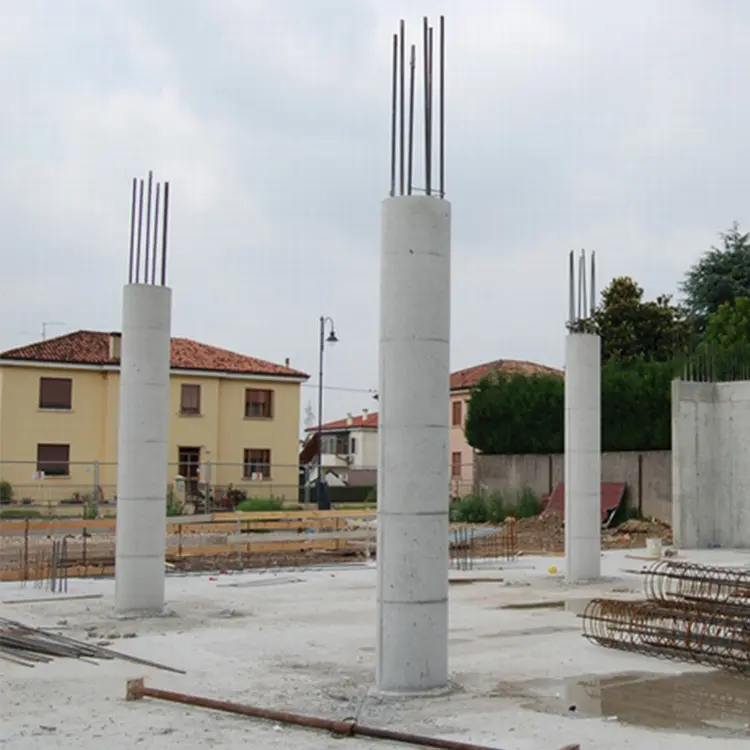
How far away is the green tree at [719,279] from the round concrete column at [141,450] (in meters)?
37.1

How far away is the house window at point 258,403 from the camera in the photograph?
161 ft

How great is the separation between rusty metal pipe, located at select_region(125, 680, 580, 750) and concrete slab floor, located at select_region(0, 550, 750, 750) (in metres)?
0.08

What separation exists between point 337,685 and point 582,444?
29.4 ft

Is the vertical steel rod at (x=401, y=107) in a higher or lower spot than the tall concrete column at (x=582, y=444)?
higher

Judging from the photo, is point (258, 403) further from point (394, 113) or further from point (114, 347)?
point (394, 113)

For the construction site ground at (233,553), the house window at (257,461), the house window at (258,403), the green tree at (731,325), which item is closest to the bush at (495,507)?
the construction site ground at (233,553)

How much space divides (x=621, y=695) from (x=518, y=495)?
2544 cm

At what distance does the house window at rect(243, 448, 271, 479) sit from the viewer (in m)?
47.2

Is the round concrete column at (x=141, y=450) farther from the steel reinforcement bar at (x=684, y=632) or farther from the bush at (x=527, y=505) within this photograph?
the bush at (x=527, y=505)

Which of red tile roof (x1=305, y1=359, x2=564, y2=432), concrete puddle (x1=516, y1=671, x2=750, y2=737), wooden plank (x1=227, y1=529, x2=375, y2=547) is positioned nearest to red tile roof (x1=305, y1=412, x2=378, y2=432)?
red tile roof (x1=305, y1=359, x2=564, y2=432)

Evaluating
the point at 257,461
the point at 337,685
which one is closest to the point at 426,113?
the point at 337,685

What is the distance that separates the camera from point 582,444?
17.8 meters

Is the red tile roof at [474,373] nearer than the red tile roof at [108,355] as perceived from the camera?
No

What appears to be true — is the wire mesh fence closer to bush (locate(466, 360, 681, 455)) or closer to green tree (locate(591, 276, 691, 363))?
bush (locate(466, 360, 681, 455))
